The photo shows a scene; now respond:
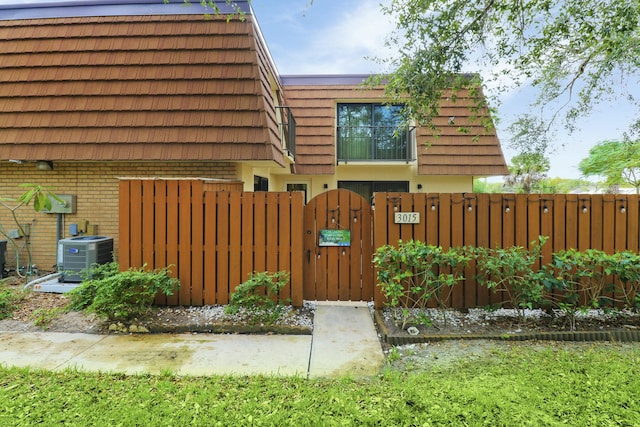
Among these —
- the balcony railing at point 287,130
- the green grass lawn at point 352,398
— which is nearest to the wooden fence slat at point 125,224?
the green grass lawn at point 352,398

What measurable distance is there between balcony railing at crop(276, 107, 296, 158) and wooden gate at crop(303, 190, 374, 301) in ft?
15.3

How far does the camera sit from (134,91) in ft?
23.5

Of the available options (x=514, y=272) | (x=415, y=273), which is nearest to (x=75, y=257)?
(x=415, y=273)

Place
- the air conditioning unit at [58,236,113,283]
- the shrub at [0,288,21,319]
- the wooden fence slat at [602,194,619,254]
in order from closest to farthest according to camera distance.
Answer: the shrub at [0,288,21,319]
the wooden fence slat at [602,194,619,254]
the air conditioning unit at [58,236,113,283]

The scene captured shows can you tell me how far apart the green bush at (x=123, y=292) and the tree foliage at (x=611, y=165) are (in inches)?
816

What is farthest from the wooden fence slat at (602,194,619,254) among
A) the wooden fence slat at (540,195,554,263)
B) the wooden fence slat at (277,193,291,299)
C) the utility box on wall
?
the utility box on wall

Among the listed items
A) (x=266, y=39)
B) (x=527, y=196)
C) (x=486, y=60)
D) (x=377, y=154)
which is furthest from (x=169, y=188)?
(x=377, y=154)

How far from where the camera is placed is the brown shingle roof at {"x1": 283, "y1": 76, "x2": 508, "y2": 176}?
11.4m

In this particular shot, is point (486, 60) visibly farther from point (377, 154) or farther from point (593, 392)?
point (593, 392)

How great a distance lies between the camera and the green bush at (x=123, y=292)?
4.56 meters

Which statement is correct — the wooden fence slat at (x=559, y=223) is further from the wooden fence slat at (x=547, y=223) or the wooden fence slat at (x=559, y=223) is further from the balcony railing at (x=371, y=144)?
the balcony railing at (x=371, y=144)

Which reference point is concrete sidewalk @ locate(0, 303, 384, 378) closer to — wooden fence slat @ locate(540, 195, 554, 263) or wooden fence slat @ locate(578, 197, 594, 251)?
wooden fence slat @ locate(540, 195, 554, 263)

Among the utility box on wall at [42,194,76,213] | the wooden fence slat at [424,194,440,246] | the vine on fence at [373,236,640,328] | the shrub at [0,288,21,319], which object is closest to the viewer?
the vine on fence at [373,236,640,328]

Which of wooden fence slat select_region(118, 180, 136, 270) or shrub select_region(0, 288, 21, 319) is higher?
wooden fence slat select_region(118, 180, 136, 270)
